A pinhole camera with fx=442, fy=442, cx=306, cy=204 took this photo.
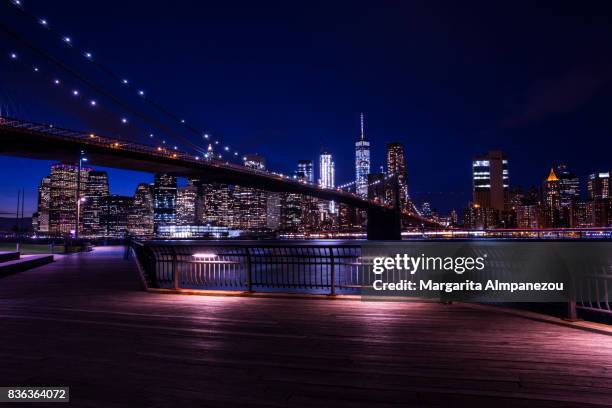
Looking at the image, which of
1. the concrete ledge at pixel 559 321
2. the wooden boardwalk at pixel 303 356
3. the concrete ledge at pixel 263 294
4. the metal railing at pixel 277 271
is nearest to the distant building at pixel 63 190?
the metal railing at pixel 277 271

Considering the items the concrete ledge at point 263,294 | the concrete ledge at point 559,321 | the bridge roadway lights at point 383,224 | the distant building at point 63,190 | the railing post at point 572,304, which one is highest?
the distant building at point 63,190

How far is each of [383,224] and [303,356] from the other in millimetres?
70672

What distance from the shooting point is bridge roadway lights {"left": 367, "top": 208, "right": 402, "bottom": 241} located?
73500 mm

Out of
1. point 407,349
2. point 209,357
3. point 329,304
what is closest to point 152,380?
point 209,357

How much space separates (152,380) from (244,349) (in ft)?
4.73

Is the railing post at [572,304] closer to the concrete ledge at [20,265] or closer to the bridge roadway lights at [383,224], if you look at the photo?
the concrete ledge at [20,265]

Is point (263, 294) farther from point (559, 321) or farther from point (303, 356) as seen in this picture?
point (559, 321)

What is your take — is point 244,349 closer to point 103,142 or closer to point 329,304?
point 329,304

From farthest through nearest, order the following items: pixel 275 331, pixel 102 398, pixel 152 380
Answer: pixel 275 331, pixel 152 380, pixel 102 398

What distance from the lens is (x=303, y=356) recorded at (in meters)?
5.52

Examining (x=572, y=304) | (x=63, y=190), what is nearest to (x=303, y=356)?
(x=572, y=304)

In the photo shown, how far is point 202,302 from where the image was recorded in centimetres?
984

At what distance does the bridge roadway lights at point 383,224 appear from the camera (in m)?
73.5

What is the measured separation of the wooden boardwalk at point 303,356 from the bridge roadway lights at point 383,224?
6533cm
